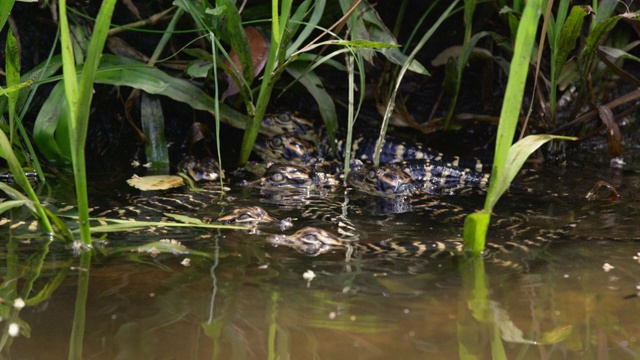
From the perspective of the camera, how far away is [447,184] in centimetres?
457

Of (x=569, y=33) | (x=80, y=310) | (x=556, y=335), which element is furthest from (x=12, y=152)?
(x=569, y=33)

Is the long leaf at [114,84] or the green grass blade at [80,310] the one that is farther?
the long leaf at [114,84]

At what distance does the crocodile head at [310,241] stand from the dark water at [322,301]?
0.07m

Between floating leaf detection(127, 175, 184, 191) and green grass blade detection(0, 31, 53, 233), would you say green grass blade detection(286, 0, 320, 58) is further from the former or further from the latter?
green grass blade detection(0, 31, 53, 233)

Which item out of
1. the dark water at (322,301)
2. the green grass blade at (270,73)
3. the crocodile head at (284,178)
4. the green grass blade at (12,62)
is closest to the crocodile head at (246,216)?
the dark water at (322,301)

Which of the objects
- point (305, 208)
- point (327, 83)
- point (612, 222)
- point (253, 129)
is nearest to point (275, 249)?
point (305, 208)

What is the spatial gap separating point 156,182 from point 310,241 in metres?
1.46

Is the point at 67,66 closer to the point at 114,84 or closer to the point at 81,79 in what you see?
the point at 81,79

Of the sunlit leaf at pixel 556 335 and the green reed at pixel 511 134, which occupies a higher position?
the green reed at pixel 511 134

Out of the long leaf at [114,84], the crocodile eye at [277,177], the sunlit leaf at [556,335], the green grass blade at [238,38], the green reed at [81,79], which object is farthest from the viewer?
the crocodile eye at [277,177]

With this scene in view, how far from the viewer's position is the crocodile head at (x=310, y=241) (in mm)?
3064

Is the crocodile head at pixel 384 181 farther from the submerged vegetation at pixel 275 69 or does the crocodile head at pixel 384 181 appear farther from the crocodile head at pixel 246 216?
the crocodile head at pixel 246 216

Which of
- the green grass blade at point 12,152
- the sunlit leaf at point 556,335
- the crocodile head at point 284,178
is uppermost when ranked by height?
the green grass blade at point 12,152

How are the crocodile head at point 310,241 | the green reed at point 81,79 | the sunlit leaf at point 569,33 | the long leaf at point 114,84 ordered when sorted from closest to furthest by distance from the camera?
the green reed at point 81,79, the crocodile head at point 310,241, the sunlit leaf at point 569,33, the long leaf at point 114,84
